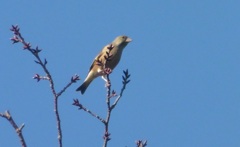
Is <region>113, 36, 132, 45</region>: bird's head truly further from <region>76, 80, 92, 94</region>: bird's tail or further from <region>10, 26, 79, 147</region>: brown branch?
<region>10, 26, 79, 147</region>: brown branch

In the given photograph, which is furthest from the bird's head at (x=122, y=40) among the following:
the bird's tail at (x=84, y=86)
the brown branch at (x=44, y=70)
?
the brown branch at (x=44, y=70)

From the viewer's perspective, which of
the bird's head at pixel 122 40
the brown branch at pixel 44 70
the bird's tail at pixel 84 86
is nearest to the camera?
the brown branch at pixel 44 70

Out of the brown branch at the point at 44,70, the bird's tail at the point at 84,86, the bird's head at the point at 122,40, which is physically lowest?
the brown branch at the point at 44,70

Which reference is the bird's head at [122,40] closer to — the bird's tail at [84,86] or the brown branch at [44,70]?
the bird's tail at [84,86]

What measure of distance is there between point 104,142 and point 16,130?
576 mm

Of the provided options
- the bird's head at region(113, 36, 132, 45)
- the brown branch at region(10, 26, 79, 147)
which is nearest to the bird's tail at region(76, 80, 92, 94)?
the bird's head at region(113, 36, 132, 45)

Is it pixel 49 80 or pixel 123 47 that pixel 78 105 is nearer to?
pixel 49 80

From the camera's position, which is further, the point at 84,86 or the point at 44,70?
the point at 84,86

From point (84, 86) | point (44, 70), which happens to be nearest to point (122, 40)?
point (84, 86)

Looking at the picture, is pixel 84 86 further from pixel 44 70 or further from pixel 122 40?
pixel 44 70

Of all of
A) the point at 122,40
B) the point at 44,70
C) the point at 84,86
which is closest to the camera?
the point at 44,70

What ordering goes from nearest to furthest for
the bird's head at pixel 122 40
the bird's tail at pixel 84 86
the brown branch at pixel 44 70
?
the brown branch at pixel 44 70, the bird's head at pixel 122 40, the bird's tail at pixel 84 86

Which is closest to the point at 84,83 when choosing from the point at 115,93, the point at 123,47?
the point at 123,47

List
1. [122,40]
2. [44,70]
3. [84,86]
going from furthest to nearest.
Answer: [84,86] < [122,40] < [44,70]
